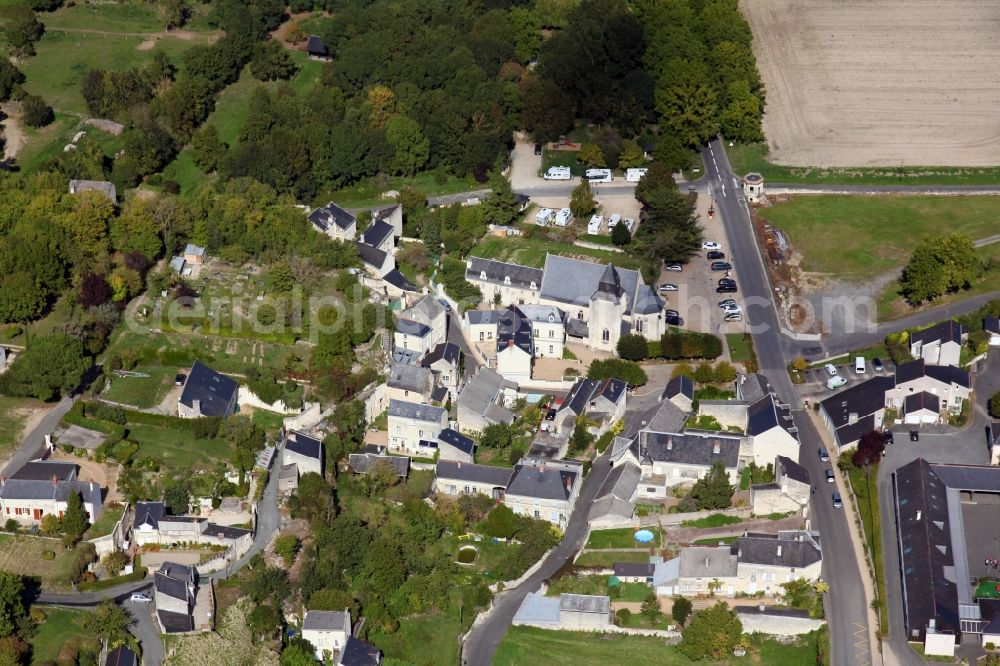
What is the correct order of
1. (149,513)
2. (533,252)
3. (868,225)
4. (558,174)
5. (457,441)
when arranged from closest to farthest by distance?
1. (149,513)
2. (457,441)
3. (533,252)
4. (868,225)
5. (558,174)

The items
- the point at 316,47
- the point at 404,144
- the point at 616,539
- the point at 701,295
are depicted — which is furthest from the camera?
the point at 316,47

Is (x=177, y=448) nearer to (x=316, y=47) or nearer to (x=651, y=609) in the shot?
(x=651, y=609)

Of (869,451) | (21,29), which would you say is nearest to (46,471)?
(869,451)

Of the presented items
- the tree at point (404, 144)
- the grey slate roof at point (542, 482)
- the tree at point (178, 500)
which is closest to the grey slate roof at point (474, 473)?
the grey slate roof at point (542, 482)

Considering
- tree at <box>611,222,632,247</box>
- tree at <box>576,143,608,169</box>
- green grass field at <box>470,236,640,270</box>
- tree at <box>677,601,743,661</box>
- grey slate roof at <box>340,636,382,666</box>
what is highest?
tree at <box>576,143,608,169</box>

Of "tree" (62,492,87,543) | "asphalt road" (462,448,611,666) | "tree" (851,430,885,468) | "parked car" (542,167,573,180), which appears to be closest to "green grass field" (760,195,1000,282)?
"parked car" (542,167,573,180)

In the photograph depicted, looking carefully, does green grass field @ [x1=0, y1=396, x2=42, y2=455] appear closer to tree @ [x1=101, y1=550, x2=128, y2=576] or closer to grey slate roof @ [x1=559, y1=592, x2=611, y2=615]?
tree @ [x1=101, y1=550, x2=128, y2=576]

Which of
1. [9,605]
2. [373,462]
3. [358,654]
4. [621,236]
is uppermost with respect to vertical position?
[621,236]
